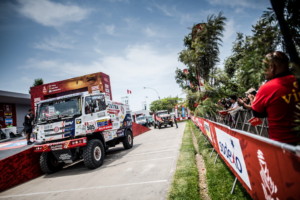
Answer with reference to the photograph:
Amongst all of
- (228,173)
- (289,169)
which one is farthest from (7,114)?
(289,169)

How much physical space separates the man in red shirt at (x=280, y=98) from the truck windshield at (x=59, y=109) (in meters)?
6.08

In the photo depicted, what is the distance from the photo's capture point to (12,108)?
2314 centimetres

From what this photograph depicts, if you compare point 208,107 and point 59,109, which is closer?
point 59,109

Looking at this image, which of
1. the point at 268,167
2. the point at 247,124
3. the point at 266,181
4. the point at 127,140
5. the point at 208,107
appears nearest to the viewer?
the point at 268,167

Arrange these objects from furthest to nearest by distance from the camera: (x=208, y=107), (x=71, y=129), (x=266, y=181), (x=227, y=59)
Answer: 1. (x=227, y=59)
2. (x=208, y=107)
3. (x=71, y=129)
4. (x=266, y=181)

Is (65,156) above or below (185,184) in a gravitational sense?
above

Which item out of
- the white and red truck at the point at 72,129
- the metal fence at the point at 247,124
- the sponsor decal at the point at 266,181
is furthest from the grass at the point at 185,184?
the white and red truck at the point at 72,129

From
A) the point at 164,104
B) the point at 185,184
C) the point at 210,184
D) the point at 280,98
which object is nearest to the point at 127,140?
the point at 185,184

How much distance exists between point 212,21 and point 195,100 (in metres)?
4.85

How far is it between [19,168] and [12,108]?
21.6 metres

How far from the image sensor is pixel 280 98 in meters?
1.81

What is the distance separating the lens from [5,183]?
576 cm

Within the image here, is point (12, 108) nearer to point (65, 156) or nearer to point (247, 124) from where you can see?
point (65, 156)

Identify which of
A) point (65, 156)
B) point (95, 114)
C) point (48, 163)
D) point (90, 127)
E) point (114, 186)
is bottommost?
point (114, 186)
